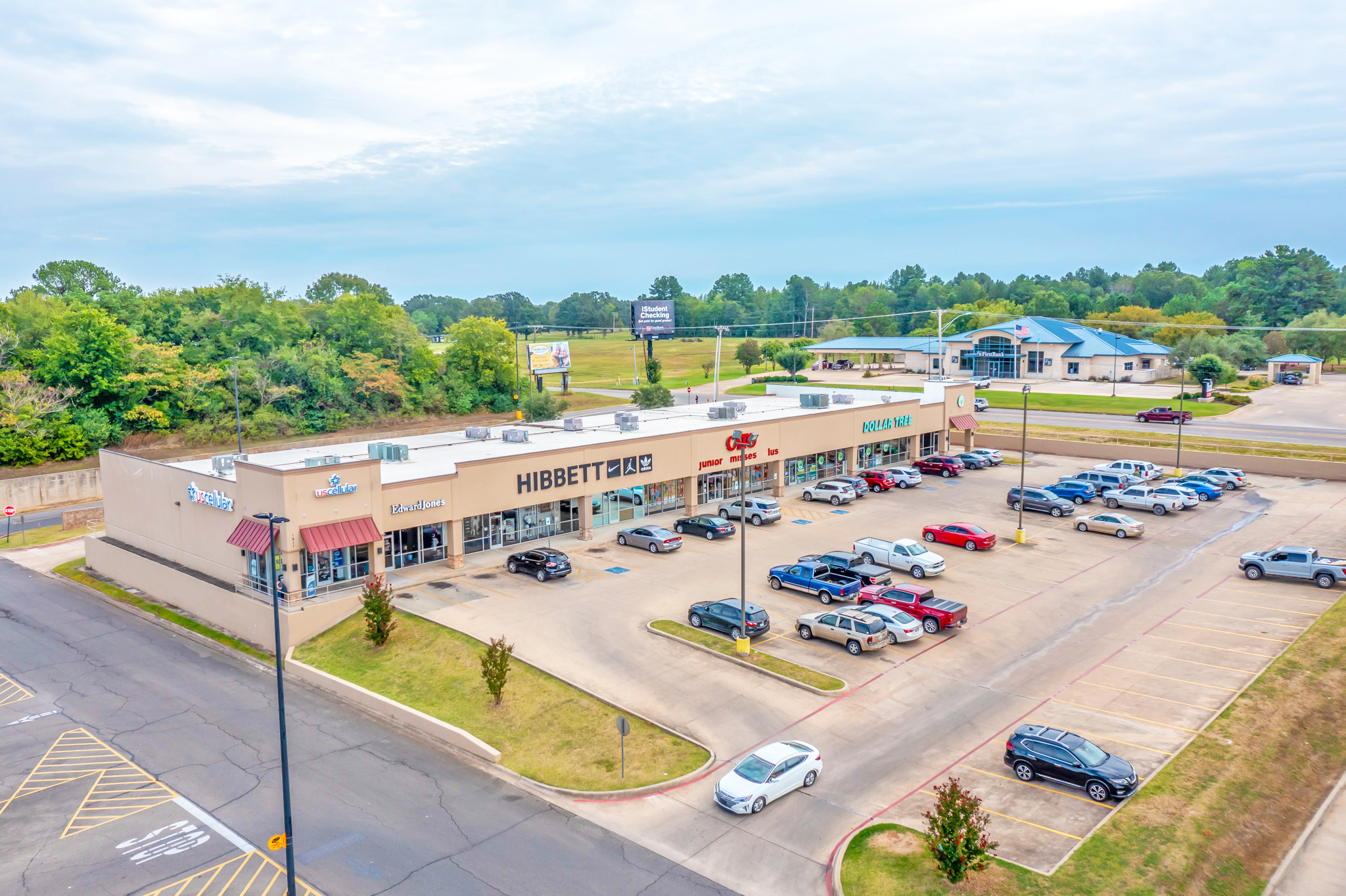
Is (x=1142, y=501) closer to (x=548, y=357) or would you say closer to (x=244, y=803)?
(x=244, y=803)

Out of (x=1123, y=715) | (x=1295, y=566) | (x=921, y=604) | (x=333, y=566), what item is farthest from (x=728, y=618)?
(x=1295, y=566)

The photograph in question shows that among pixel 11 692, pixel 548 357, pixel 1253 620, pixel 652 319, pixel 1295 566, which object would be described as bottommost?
pixel 11 692

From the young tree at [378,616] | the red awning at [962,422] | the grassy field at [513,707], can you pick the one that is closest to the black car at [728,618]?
the grassy field at [513,707]

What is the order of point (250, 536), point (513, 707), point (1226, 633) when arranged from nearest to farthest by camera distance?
point (513, 707) → point (1226, 633) → point (250, 536)

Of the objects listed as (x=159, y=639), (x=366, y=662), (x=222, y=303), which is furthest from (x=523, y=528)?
(x=222, y=303)

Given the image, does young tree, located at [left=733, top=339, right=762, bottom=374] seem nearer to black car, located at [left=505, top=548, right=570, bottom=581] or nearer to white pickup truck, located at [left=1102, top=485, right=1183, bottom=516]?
white pickup truck, located at [left=1102, top=485, right=1183, bottom=516]

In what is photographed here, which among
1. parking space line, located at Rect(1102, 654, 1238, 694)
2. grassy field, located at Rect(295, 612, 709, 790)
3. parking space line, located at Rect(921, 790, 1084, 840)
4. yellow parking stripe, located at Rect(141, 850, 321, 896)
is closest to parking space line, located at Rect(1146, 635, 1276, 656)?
parking space line, located at Rect(1102, 654, 1238, 694)
